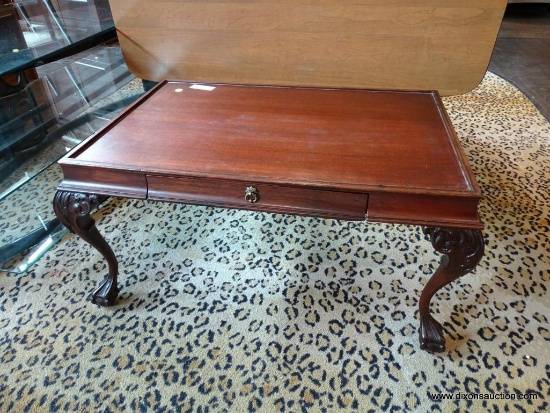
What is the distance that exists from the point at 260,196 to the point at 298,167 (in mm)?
117

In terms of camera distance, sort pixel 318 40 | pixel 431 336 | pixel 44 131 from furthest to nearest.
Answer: pixel 44 131 → pixel 318 40 → pixel 431 336

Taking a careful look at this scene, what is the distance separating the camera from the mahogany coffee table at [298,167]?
0.85 meters

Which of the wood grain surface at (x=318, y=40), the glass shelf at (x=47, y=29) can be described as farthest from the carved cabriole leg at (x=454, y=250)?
the glass shelf at (x=47, y=29)

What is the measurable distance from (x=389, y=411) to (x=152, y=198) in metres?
0.79

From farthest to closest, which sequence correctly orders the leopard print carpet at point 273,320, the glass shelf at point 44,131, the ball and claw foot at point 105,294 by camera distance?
the glass shelf at point 44,131, the ball and claw foot at point 105,294, the leopard print carpet at point 273,320

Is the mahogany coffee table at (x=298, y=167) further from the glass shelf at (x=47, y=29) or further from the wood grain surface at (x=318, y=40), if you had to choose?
the glass shelf at (x=47, y=29)

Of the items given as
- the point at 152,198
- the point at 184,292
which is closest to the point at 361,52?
the point at 152,198

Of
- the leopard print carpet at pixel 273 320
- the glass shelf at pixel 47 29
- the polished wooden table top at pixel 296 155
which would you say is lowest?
the leopard print carpet at pixel 273 320

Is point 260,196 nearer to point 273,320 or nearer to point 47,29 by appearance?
point 273,320

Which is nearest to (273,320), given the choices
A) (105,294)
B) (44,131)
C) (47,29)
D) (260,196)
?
(260,196)

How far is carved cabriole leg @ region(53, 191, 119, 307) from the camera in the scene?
0.99 metres

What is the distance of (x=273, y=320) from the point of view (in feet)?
3.70

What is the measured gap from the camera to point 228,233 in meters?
1.47

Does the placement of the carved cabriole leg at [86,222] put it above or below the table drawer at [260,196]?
below
